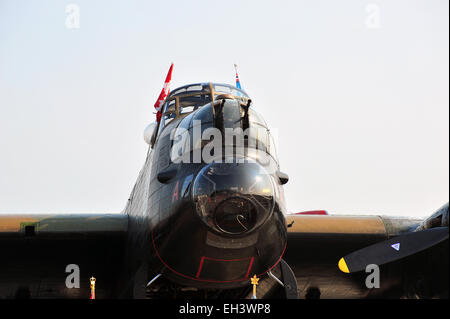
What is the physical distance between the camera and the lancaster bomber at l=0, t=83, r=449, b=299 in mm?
8484

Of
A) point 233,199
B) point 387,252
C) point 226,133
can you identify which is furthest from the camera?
point 387,252

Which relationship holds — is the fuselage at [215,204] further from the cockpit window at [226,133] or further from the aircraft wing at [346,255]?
the aircraft wing at [346,255]

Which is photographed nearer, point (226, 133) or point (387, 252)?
point (226, 133)

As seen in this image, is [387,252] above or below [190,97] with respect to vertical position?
below

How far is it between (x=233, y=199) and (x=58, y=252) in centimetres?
527

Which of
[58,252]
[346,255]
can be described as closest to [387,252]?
[346,255]

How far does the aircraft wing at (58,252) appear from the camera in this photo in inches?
451

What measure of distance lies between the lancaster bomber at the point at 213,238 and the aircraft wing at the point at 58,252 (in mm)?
21

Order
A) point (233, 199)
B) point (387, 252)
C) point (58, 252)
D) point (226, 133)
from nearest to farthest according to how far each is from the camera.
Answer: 1. point (233, 199)
2. point (226, 133)
3. point (387, 252)
4. point (58, 252)

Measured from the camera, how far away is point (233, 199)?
8.12 metres

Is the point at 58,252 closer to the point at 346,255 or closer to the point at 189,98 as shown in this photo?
the point at 189,98

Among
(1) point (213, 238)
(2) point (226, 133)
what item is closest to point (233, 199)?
(1) point (213, 238)

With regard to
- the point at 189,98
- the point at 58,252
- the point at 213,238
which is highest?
the point at 189,98
